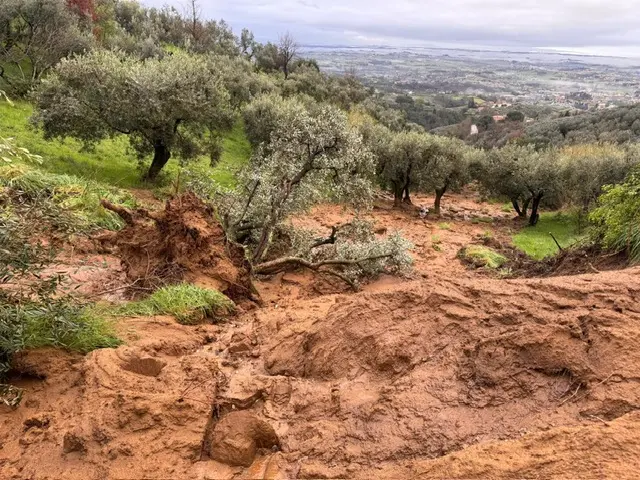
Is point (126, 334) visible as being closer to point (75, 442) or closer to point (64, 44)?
point (75, 442)

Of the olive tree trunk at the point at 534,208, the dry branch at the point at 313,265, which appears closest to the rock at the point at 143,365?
the dry branch at the point at 313,265

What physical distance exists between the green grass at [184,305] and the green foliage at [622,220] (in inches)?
268

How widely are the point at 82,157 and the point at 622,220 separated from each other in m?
17.0

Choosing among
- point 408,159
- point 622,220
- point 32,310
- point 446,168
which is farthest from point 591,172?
point 32,310

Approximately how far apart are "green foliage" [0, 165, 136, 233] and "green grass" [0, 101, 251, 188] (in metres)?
2.08

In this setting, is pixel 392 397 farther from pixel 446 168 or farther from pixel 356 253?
pixel 446 168

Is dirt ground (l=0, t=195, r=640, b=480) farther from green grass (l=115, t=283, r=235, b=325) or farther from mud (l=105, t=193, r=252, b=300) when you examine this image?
mud (l=105, t=193, r=252, b=300)

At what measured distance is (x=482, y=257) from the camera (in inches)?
621

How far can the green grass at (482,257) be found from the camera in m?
15.0

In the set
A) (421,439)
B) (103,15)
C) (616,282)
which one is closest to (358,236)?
(616,282)

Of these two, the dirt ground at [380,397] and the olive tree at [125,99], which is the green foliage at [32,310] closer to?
the dirt ground at [380,397]

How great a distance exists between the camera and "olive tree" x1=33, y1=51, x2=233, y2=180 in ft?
50.5

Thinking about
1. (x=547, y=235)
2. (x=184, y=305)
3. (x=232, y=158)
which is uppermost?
(x=184, y=305)

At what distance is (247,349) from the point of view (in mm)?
5770
